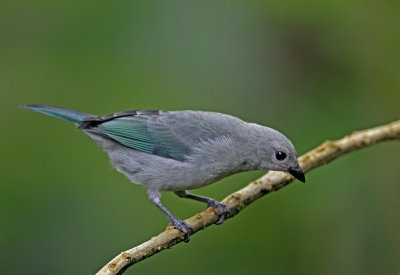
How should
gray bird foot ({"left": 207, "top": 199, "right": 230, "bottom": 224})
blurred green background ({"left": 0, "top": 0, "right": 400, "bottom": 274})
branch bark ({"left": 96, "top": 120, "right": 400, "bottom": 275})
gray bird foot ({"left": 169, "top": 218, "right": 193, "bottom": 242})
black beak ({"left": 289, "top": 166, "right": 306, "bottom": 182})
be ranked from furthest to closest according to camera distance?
blurred green background ({"left": 0, "top": 0, "right": 400, "bottom": 274}), black beak ({"left": 289, "top": 166, "right": 306, "bottom": 182}), gray bird foot ({"left": 207, "top": 199, "right": 230, "bottom": 224}), gray bird foot ({"left": 169, "top": 218, "right": 193, "bottom": 242}), branch bark ({"left": 96, "top": 120, "right": 400, "bottom": 275})

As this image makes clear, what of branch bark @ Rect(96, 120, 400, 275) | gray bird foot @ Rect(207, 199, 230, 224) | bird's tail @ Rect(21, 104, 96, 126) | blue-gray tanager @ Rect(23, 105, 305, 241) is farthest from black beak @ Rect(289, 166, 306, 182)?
bird's tail @ Rect(21, 104, 96, 126)

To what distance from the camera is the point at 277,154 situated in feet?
15.5

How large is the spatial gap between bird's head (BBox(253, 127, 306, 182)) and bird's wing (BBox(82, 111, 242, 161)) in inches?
10.0

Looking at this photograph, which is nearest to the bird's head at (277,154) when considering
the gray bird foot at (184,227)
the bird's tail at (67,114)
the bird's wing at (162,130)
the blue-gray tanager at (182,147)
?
the blue-gray tanager at (182,147)

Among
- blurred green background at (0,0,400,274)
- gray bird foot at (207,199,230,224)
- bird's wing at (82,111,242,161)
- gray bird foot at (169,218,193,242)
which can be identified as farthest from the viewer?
blurred green background at (0,0,400,274)

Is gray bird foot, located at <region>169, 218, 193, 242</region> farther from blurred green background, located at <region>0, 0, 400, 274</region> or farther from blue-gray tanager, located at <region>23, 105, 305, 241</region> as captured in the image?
blurred green background, located at <region>0, 0, 400, 274</region>

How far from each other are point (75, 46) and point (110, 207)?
3.99 feet

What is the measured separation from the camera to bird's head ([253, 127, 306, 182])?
469cm

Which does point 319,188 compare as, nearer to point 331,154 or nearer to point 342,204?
point 342,204

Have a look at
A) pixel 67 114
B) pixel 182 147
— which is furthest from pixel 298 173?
pixel 67 114

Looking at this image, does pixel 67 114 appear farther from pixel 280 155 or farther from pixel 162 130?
pixel 280 155

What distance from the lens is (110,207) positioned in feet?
17.5

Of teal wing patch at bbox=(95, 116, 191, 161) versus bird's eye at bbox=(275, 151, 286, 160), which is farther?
teal wing patch at bbox=(95, 116, 191, 161)

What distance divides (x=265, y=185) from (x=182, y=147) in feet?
2.02
